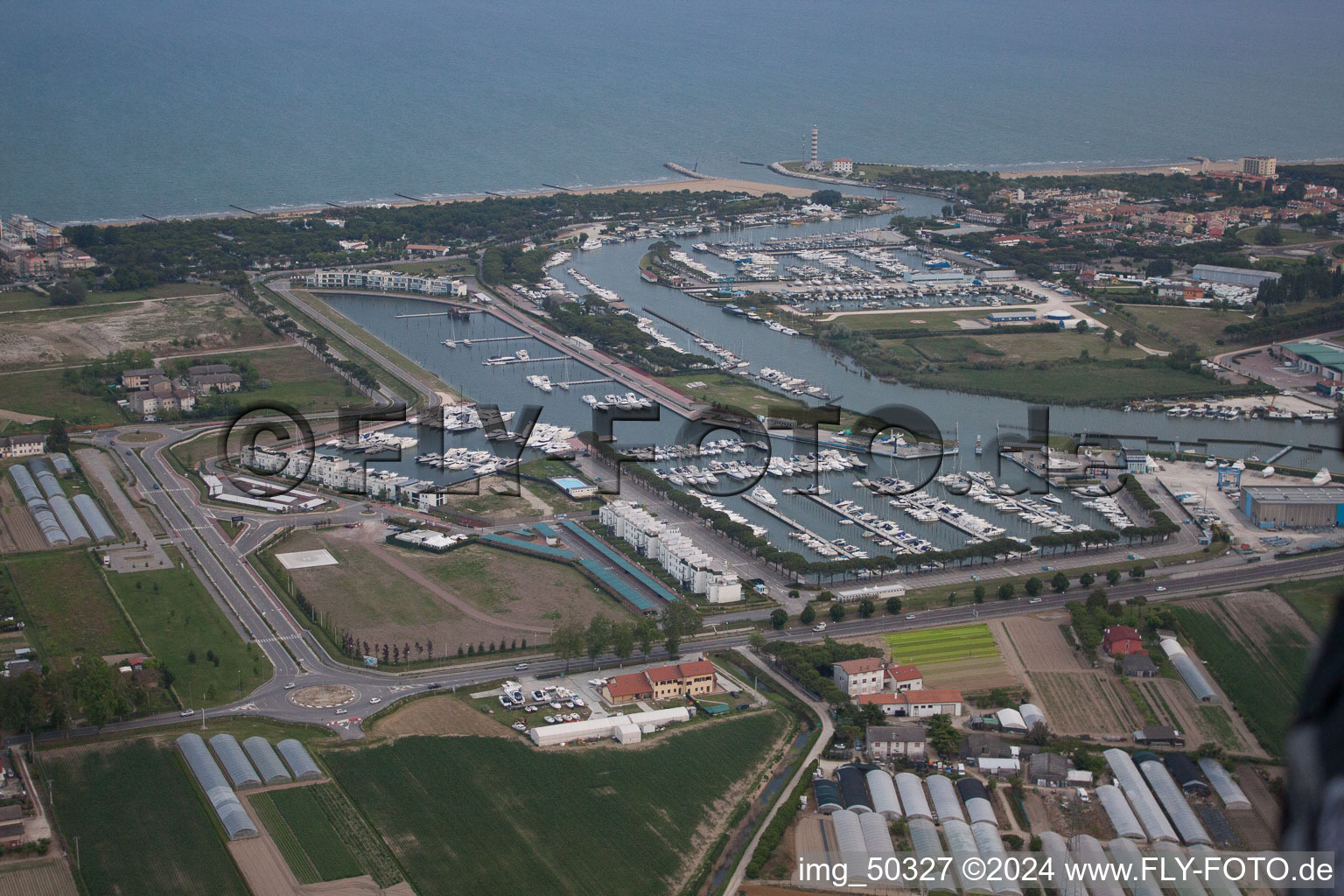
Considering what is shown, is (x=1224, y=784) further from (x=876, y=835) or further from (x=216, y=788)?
(x=216, y=788)

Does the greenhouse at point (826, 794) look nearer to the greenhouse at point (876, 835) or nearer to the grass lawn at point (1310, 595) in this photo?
the greenhouse at point (876, 835)

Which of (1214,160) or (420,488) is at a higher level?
(1214,160)

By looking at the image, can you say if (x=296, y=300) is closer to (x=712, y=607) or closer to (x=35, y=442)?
(x=35, y=442)

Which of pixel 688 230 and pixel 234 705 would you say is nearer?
pixel 234 705

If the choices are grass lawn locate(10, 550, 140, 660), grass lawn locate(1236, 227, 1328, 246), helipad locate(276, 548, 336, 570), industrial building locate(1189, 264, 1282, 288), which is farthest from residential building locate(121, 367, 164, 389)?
grass lawn locate(1236, 227, 1328, 246)

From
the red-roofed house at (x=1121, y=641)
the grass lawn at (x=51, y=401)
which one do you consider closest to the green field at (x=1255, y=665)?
the red-roofed house at (x=1121, y=641)

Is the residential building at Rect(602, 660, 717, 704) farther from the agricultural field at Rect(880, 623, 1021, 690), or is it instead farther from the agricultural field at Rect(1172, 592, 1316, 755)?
the agricultural field at Rect(1172, 592, 1316, 755)

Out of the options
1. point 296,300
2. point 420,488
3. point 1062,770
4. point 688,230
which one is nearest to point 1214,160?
point 688,230
